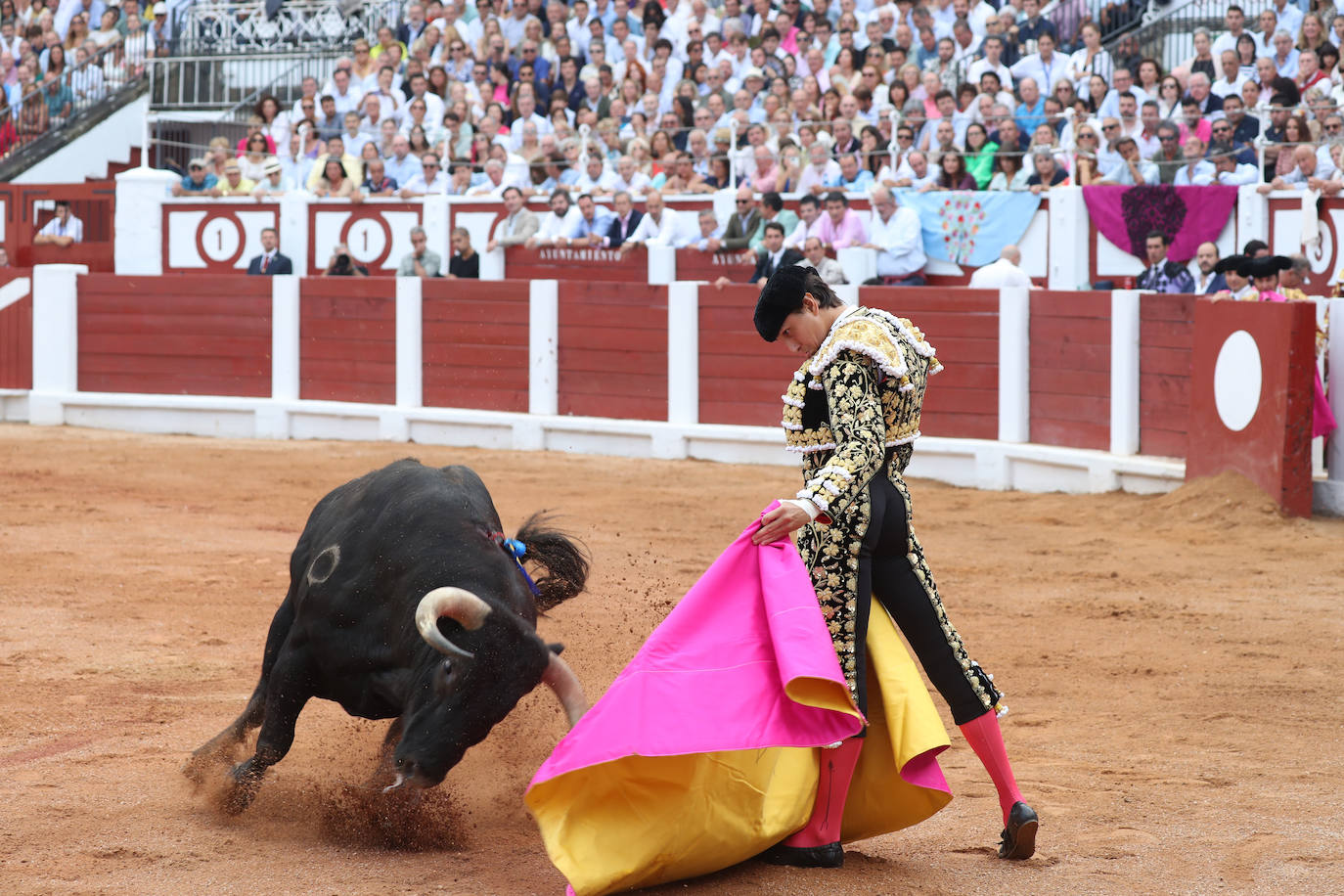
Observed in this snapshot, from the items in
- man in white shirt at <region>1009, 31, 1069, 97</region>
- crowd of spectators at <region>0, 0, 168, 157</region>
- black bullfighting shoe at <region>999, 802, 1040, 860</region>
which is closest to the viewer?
black bullfighting shoe at <region>999, 802, 1040, 860</region>

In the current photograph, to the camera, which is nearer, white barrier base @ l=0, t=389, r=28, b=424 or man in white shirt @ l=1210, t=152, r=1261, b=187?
man in white shirt @ l=1210, t=152, r=1261, b=187

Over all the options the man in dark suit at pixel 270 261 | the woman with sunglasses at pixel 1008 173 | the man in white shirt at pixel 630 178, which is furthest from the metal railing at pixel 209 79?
the woman with sunglasses at pixel 1008 173

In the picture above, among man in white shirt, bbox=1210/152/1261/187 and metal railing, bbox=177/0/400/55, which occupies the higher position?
metal railing, bbox=177/0/400/55

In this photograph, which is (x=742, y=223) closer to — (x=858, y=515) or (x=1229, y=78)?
(x=1229, y=78)

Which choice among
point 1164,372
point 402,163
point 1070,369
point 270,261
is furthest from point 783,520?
point 402,163

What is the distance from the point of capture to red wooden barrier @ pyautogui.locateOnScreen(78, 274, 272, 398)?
1140 cm

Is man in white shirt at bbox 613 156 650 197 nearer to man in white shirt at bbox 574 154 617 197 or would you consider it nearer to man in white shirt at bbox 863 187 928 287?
man in white shirt at bbox 574 154 617 197

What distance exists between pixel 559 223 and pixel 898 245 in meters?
2.76

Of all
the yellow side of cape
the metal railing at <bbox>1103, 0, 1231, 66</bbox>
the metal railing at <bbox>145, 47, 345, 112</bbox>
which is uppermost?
the metal railing at <bbox>145, 47, 345, 112</bbox>

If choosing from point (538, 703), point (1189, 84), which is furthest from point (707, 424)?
point (538, 703)

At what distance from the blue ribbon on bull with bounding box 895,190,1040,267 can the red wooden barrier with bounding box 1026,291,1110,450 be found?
48.3 inches

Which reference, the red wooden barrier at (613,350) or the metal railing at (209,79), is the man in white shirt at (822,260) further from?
the metal railing at (209,79)

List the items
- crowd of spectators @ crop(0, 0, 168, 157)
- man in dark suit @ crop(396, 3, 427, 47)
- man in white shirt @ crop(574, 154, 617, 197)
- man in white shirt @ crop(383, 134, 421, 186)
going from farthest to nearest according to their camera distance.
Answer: crowd of spectators @ crop(0, 0, 168, 157), man in dark suit @ crop(396, 3, 427, 47), man in white shirt @ crop(383, 134, 421, 186), man in white shirt @ crop(574, 154, 617, 197)

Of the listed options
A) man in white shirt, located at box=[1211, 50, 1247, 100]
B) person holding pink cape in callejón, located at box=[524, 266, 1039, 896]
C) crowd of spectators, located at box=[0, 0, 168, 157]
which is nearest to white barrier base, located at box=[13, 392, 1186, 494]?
man in white shirt, located at box=[1211, 50, 1247, 100]
